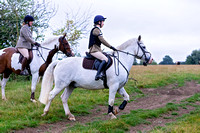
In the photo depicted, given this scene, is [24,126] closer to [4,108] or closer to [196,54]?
[4,108]

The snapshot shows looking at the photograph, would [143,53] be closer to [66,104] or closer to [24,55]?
[66,104]

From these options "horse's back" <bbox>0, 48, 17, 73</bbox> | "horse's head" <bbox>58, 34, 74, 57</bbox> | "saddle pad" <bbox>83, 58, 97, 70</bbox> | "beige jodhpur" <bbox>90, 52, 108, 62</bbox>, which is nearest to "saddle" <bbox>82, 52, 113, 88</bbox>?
"saddle pad" <bbox>83, 58, 97, 70</bbox>

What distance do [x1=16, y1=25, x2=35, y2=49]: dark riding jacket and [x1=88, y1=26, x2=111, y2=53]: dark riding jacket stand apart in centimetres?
318

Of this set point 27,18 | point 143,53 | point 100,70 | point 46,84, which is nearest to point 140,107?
point 143,53

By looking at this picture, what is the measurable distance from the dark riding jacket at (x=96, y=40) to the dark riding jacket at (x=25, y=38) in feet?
10.4

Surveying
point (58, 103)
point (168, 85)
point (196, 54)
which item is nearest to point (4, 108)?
point (58, 103)

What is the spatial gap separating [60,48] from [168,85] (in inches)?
384

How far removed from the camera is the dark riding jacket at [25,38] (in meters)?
9.59

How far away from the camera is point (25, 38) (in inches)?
380

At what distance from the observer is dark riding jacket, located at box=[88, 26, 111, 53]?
7405mm

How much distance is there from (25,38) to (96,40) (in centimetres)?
359

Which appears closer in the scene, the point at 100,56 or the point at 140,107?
the point at 100,56

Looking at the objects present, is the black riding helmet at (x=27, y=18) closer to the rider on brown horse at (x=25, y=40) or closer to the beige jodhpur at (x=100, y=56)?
the rider on brown horse at (x=25, y=40)

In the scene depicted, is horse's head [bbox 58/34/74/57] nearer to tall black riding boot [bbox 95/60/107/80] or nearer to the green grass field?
the green grass field
